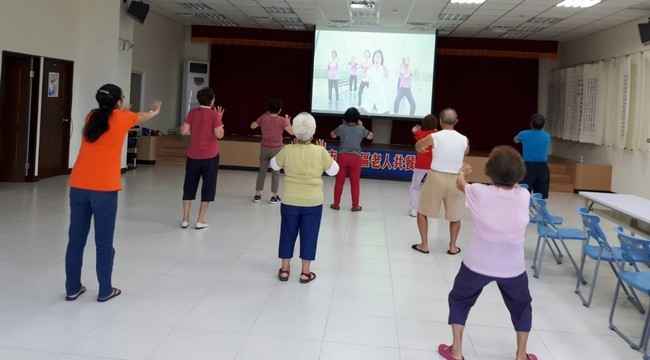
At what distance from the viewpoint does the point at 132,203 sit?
8.02 meters

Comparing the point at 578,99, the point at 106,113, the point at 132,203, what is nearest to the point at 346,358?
the point at 106,113

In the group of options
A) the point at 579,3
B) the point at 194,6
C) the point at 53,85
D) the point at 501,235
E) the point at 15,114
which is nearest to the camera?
the point at 501,235

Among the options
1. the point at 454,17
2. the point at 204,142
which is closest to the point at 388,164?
the point at 454,17

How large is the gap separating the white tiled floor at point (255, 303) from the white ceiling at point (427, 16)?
5355 millimetres

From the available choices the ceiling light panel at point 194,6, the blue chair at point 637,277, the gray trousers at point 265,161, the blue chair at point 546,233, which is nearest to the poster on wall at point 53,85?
the ceiling light panel at point 194,6

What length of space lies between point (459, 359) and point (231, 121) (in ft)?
43.7

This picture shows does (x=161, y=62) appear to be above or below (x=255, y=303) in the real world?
above

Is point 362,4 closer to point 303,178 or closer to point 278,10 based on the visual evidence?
point 278,10

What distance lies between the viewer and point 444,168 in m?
5.74

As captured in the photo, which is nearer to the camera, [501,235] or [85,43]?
[501,235]

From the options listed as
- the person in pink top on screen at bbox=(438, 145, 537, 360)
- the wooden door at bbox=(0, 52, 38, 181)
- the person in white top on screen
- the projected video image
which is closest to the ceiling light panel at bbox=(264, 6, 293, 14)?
the projected video image

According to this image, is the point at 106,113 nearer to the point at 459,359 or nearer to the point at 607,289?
the point at 459,359

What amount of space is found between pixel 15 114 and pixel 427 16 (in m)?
7.75

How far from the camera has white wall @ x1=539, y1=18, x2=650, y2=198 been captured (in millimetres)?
10516
